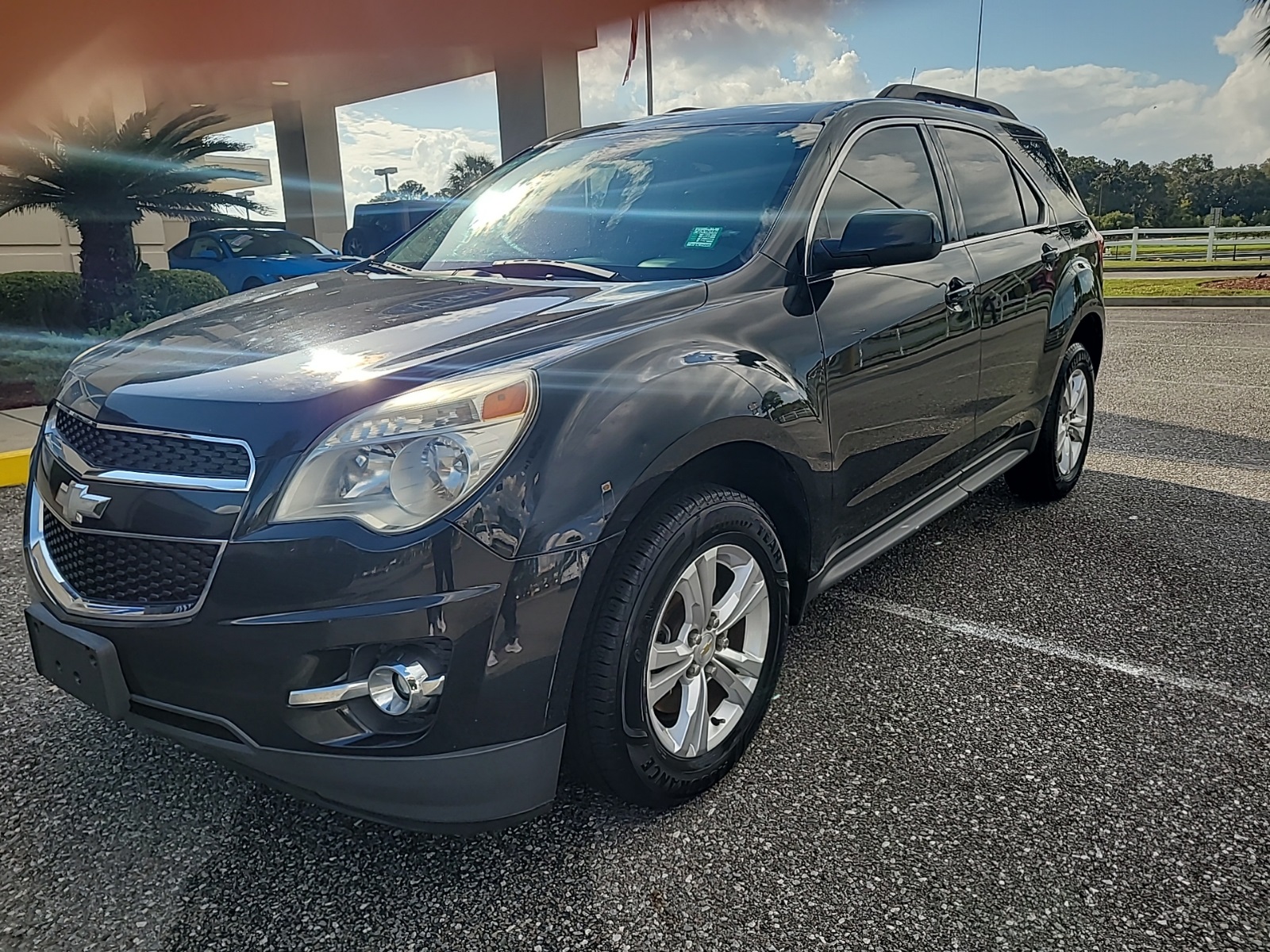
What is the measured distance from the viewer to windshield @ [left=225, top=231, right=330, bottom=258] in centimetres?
1371

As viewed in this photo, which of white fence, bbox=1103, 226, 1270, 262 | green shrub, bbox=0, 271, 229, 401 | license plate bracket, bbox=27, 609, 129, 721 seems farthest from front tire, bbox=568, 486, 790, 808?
white fence, bbox=1103, 226, 1270, 262

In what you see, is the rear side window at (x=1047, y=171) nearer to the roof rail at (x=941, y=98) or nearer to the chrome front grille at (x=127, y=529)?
the roof rail at (x=941, y=98)

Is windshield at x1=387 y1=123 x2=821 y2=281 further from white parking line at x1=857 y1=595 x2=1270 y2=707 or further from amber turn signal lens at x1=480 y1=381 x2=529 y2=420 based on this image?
white parking line at x1=857 y1=595 x2=1270 y2=707

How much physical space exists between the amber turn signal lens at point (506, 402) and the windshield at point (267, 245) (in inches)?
505

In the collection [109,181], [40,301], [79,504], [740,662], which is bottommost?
[740,662]

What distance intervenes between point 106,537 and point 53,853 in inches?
32.1

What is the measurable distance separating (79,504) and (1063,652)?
2.87 meters

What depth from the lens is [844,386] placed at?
2.84m

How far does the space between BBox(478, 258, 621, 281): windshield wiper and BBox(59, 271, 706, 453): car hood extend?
10cm

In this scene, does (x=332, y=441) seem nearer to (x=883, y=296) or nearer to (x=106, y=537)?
(x=106, y=537)

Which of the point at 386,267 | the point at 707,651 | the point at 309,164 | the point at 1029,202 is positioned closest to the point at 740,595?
the point at 707,651

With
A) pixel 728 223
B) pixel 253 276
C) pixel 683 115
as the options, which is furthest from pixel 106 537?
pixel 253 276

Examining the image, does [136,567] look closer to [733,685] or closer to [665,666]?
[665,666]

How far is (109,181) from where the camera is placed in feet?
29.0
